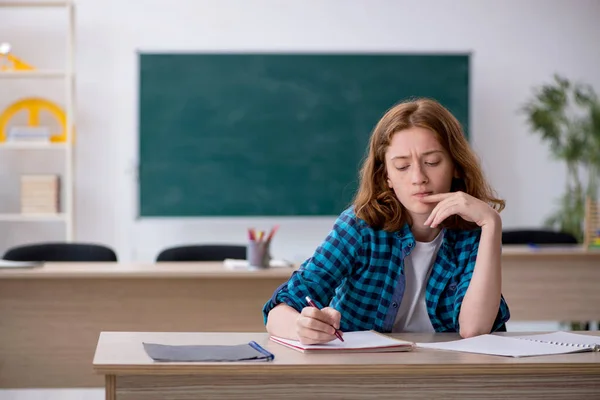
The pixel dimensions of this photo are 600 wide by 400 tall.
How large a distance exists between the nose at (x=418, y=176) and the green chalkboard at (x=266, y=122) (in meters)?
3.62

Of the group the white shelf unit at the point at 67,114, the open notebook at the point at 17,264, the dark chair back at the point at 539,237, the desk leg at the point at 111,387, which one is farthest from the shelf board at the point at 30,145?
the desk leg at the point at 111,387

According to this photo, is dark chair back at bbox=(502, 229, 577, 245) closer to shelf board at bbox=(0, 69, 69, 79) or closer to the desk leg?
shelf board at bbox=(0, 69, 69, 79)

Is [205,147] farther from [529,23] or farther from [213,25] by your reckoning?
[529,23]

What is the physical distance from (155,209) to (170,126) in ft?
1.85

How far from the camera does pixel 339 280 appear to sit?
1.99 meters

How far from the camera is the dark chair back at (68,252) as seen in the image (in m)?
3.75

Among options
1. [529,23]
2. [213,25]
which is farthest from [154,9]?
[529,23]

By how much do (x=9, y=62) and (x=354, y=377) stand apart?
469cm

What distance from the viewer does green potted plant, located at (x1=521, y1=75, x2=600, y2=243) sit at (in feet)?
18.2

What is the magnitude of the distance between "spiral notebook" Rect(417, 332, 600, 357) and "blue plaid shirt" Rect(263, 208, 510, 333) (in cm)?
18

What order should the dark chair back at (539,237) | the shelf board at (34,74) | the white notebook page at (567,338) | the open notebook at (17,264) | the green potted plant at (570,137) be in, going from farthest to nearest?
the green potted plant at (570,137) → the shelf board at (34,74) → the dark chair back at (539,237) → the open notebook at (17,264) → the white notebook page at (567,338)

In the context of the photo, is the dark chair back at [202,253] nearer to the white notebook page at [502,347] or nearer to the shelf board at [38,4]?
the white notebook page at [502,347]

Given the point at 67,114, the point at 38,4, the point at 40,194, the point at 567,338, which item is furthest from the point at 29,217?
the point at 567,338

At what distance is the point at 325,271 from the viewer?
1.95 m
